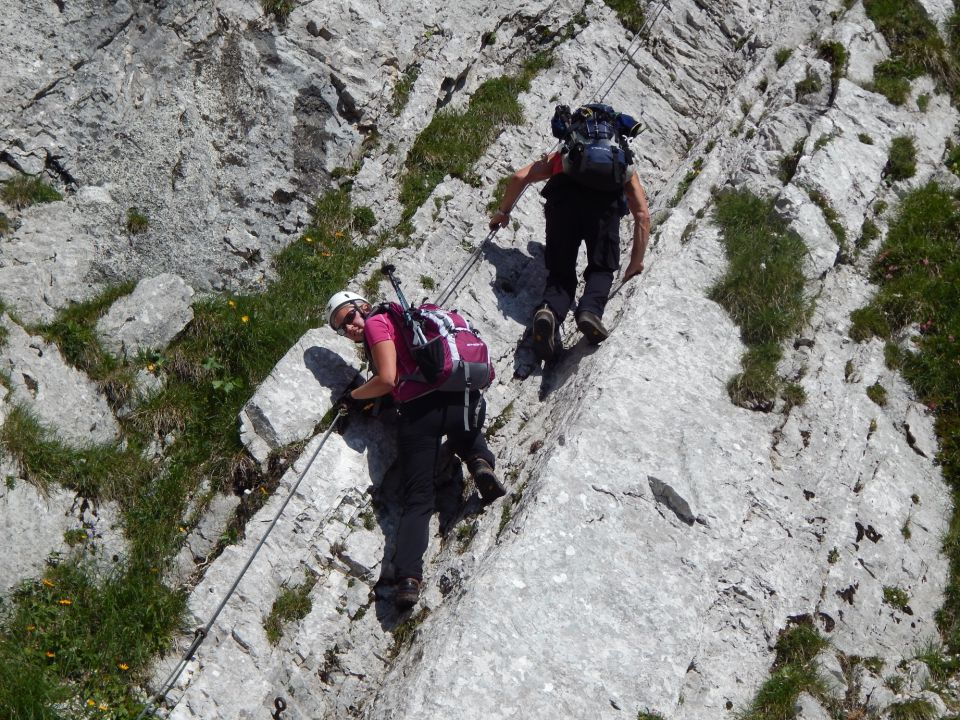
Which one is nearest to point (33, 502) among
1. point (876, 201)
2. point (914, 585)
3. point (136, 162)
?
point (136, 162)

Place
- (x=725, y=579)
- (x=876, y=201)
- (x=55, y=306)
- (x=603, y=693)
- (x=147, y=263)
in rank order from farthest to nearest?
(x=876, y=201), (x=147, y=263), (x=55, y=306), (x=725, y=579), (x=603, y=693)

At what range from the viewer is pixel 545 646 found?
25.0 ft

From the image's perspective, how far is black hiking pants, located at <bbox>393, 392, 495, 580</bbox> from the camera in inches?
332

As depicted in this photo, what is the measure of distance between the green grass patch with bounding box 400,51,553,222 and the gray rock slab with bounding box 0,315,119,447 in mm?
4480

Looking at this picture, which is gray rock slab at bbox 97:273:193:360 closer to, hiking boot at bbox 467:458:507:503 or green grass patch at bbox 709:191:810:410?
hiking boot at bbox 467:458:507:503

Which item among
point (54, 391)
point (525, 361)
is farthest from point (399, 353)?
point (54, 391)

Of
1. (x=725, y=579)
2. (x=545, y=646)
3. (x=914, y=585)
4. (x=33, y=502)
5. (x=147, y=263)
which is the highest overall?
(x=914, y=585)

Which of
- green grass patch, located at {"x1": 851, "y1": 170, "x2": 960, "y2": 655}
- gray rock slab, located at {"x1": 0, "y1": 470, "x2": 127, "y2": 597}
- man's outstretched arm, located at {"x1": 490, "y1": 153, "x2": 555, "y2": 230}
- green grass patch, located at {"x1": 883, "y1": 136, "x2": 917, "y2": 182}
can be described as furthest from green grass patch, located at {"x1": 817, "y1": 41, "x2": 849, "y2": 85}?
gray rock slab, located at {"x1": 0, "y1": 470, "x2": 127, "y2": 597}

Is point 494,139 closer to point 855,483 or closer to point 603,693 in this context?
point 855,483

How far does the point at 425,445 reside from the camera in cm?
870

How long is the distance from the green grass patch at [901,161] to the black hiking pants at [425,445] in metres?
7.34

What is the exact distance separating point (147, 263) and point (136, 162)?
1481 mm

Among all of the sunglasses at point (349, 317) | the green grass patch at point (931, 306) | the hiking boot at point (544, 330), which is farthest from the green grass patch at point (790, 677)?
the sunglasses at point (349, 317)

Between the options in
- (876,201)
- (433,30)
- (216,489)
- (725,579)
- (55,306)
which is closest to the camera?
(725,579)
